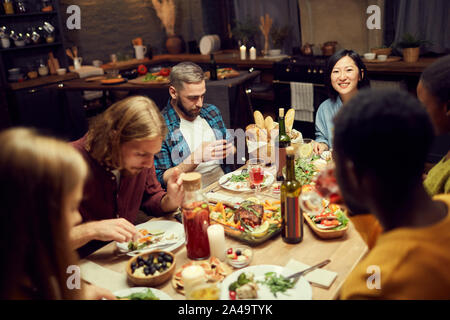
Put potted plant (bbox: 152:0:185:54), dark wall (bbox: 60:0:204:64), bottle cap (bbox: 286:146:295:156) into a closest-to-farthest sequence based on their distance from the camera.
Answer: bottle cap (bbox: 286:146:295:156)
dark wall (bbox: 60:0:204:64)
potted plant (bbox: 152:0:185:54)

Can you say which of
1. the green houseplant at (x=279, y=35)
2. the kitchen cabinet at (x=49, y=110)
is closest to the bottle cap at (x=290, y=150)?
the kitchen cabinet at (x=49, y=110)

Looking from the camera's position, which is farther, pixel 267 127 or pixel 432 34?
pixel 432 34

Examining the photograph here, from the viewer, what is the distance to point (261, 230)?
1.55 meters

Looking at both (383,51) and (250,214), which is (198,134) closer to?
(250,214)

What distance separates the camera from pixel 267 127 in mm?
2365

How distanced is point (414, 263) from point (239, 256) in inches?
26.0

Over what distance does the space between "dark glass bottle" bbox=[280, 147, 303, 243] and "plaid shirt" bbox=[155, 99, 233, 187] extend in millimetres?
1050

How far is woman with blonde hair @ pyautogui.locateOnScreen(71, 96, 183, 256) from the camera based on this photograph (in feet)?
5.02

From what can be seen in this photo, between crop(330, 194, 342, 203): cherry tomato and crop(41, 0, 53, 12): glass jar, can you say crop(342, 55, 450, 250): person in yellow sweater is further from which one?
crop(41, 0, 53, 12): glass jar

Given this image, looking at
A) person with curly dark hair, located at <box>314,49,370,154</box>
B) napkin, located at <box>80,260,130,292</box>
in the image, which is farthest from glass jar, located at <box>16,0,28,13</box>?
napkin, located at <box>80,260,130,292</box>

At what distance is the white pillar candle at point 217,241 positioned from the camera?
1.45 m
